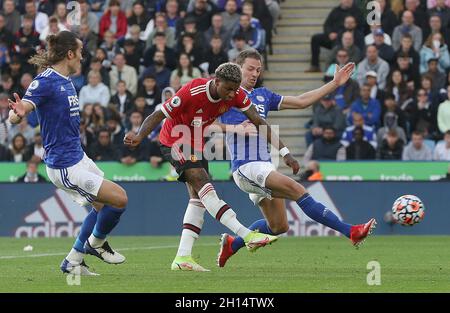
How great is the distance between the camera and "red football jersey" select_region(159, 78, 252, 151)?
13.0 m

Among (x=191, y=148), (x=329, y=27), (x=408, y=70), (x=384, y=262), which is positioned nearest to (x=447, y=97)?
(x=408, y=70)

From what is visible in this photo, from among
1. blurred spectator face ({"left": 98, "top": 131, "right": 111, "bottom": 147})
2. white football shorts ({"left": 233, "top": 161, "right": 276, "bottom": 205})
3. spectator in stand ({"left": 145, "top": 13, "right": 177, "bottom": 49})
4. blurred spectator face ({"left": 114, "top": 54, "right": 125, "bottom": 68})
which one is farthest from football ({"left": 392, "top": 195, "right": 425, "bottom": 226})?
spectator in stand ({"left": 145, "top": 13, "right": 177, "bottom": 49})

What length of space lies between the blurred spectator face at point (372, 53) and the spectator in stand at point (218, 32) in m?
3.18

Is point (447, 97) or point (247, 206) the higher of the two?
point (447, 97)

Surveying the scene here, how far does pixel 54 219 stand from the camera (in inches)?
886

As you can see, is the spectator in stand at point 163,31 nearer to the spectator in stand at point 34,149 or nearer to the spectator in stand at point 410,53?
the spectator in stand at point 34,149

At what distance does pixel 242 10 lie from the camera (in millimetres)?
26297

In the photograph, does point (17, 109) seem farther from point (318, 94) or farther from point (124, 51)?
point (124, 51)

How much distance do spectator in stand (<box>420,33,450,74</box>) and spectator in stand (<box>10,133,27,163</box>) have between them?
824 cm

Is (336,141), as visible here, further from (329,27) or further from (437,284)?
(437,284)

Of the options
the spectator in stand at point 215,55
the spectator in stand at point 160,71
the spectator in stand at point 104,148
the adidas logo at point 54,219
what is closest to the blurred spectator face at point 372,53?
the spectator in stand at point 215,55

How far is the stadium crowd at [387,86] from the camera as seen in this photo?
23297 millimetres

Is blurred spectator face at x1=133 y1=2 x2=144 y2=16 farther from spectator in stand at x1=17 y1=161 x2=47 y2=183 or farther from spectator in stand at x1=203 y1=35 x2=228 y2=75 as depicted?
spectator in stand at x1=17 y1=161 x2=47 y2=183

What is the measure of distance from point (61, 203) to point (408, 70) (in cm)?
754
